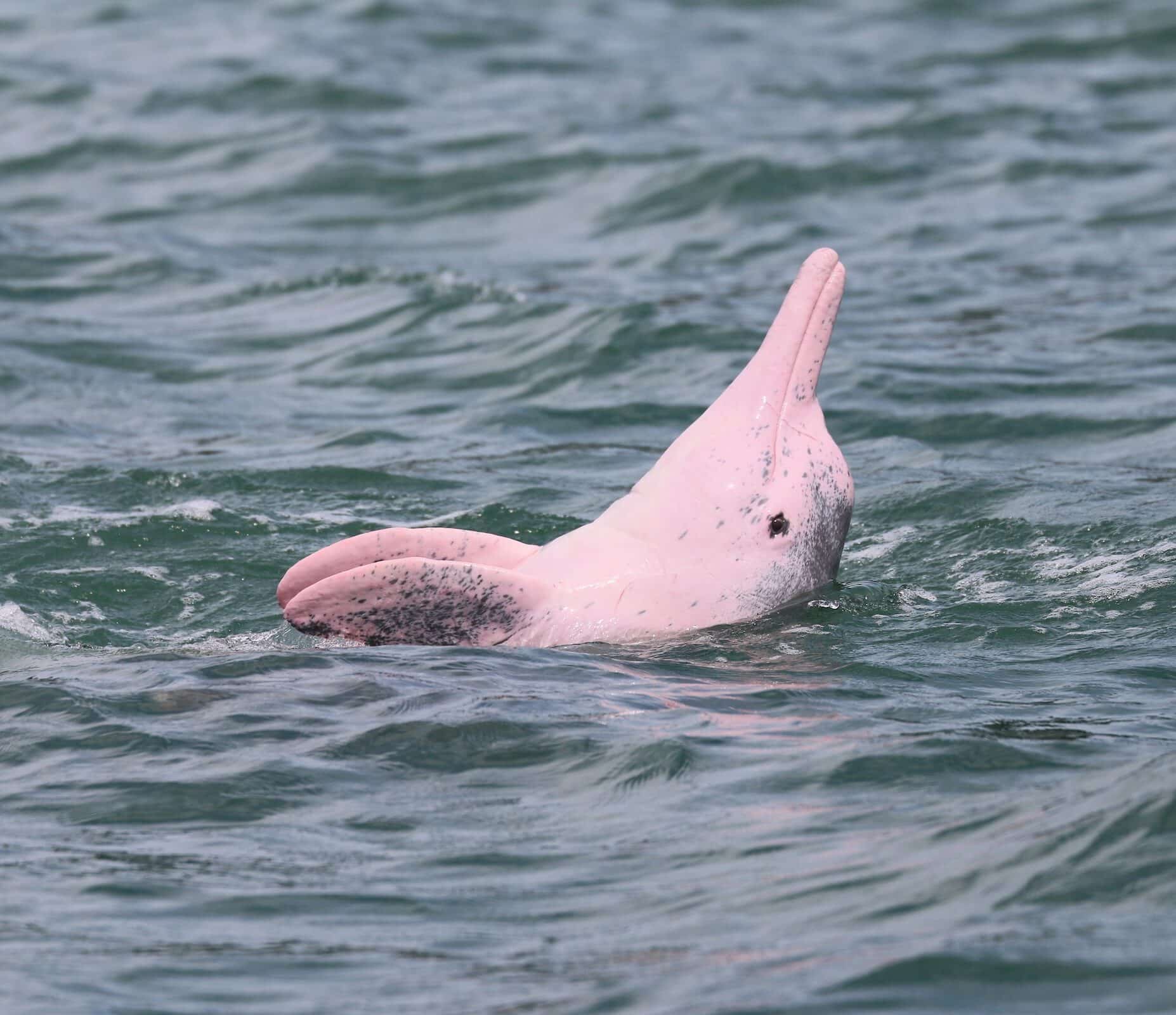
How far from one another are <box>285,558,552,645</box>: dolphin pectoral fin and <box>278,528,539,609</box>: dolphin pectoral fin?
155 millimetres

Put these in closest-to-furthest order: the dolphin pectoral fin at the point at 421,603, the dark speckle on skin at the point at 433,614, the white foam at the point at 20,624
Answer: the dolphin pectoral fin at the point at 421,603, the dark speckle on skin at the point at 433,614, the white foam at the point at 20,624

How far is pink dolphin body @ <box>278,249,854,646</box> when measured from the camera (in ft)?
28.2

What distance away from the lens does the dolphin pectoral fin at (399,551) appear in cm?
870

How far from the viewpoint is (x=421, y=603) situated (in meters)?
8.56

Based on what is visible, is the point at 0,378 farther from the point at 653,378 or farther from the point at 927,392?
the point at 927,392

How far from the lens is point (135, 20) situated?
31719mm

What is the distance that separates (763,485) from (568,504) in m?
3.58

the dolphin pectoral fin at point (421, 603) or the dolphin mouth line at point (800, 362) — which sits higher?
the dolphin mouth line at point (800, 362)

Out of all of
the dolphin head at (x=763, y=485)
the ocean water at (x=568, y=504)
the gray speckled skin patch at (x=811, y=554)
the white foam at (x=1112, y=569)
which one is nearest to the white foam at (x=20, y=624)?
the ocean water at (x=568, y=504)

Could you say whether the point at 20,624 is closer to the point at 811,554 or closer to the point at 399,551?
the point at 399,551

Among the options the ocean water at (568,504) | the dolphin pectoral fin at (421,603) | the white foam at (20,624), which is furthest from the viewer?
the white foam at (20,624)

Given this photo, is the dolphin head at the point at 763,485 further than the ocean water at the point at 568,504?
Yes

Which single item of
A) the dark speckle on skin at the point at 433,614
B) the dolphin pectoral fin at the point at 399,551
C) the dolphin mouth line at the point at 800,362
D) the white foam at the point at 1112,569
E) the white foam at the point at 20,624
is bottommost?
the white foam at the point at 1112,569

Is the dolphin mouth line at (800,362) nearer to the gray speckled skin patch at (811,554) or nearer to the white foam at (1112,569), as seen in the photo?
the gray speckled skin patch at (811,554)
